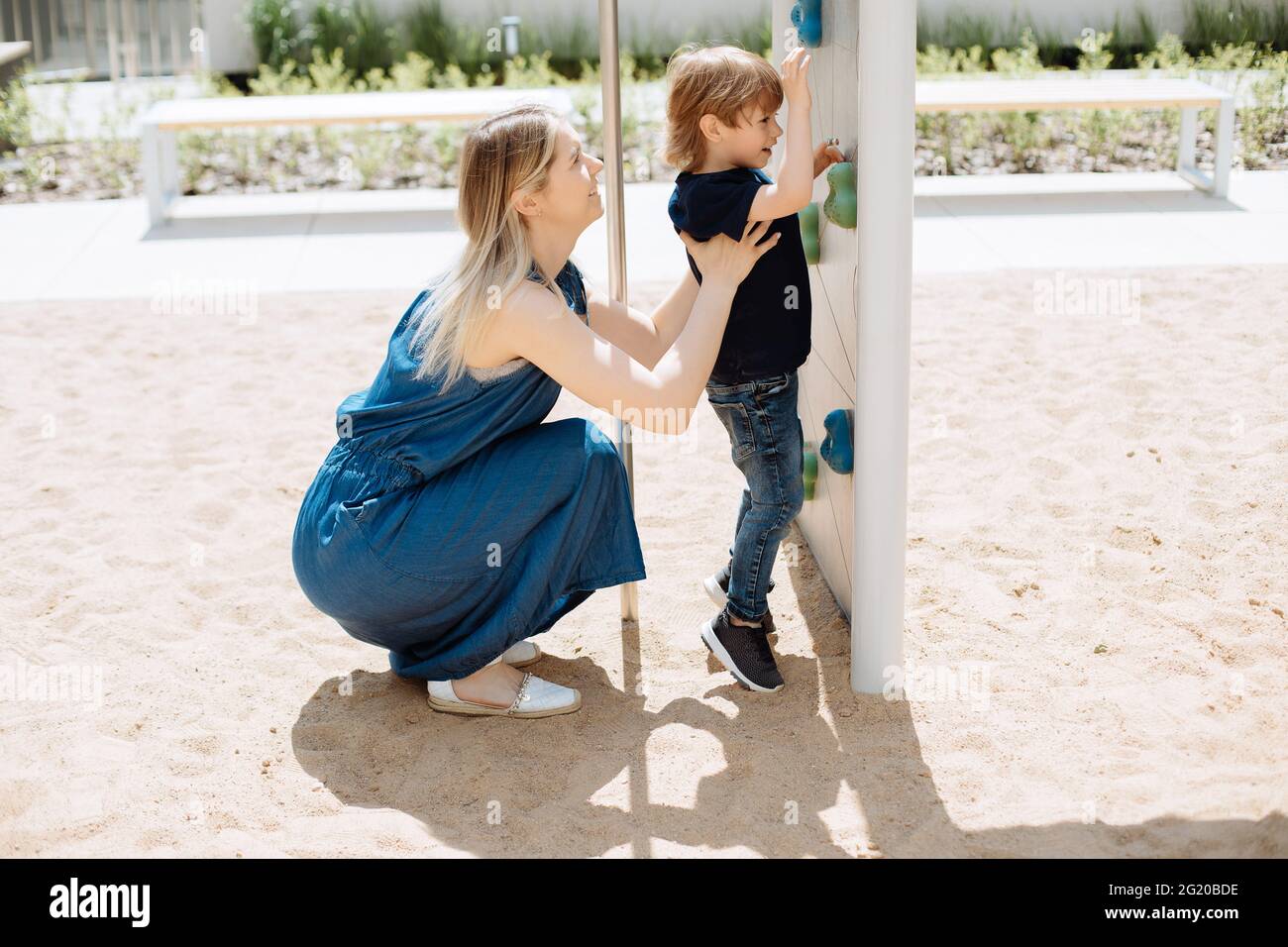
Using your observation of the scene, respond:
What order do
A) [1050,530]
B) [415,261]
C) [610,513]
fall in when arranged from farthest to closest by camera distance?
1. [415,261]
2. [1050,530]
3. [610,513]

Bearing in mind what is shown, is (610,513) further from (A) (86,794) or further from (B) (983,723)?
(A) (86,794)

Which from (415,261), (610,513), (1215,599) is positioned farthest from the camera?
(415,261)

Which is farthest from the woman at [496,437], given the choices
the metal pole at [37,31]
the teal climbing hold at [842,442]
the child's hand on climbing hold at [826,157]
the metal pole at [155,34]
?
the metal pole at [37,31]

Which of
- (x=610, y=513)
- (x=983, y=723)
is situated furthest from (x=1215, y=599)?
(x=610, y=513)

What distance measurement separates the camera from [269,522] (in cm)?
399

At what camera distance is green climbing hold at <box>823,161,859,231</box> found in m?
2.91

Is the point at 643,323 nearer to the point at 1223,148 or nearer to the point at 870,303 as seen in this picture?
the point at 870,303

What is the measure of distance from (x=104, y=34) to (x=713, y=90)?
36.0 feet

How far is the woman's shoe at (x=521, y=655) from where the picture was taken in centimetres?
323

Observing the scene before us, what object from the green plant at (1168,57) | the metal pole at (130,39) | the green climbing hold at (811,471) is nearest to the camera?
the green climbing hold at (811,471)

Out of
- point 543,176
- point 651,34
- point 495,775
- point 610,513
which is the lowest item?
point 495,775

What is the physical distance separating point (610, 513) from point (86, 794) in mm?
1134

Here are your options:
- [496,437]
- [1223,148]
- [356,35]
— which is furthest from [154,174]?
[1223,148]

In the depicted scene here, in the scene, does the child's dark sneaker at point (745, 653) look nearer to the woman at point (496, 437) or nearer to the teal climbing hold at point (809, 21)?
the woman at point (496, 437)
